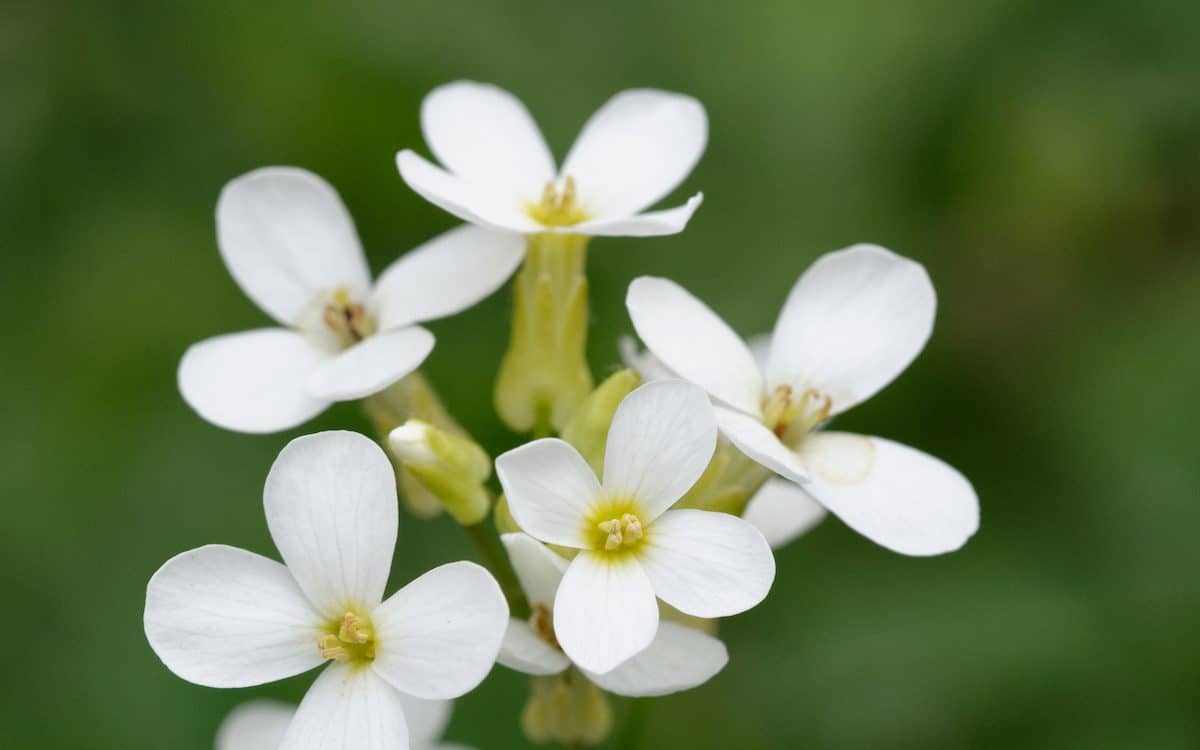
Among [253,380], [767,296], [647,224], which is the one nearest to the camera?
[647,224]

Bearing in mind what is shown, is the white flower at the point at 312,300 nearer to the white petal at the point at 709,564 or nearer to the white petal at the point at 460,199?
the white petal at the point at 460,199

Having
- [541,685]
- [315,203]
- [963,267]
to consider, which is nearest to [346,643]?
[541,685]

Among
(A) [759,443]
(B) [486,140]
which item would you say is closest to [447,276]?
(B) [486,140]

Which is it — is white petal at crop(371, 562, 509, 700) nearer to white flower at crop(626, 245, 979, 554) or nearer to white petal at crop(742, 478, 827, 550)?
white flower at crop(626, 245, 979, 554)

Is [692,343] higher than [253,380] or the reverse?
higher

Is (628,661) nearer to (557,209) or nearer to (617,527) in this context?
(617,527)

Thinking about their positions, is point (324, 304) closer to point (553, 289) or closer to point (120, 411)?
point (553, 289)

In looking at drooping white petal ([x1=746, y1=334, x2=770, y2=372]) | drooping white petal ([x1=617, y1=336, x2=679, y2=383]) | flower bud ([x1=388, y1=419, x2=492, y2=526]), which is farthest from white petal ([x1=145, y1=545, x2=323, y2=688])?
drooping white petal ([x1=746, y1=334, x2=770, y2=372])
